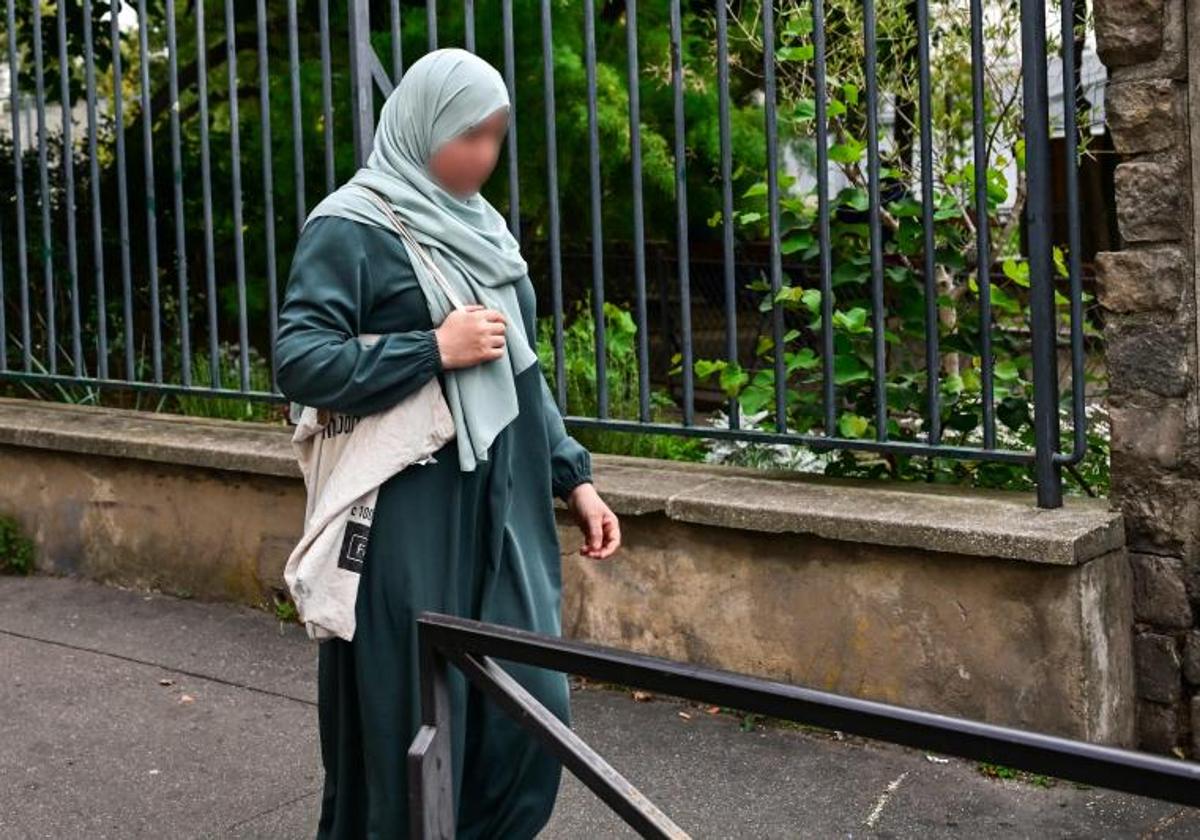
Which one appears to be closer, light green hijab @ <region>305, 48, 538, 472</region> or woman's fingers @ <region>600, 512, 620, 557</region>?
light green hijab @ <region>305, 48, 538, 472</region>

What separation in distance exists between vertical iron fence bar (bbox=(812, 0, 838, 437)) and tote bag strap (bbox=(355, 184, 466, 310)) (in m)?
1.82

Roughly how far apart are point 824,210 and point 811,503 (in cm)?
80

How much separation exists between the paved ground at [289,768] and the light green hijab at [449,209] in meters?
1.38

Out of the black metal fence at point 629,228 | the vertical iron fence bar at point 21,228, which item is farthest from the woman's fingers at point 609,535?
the vertical iron fence bar at point 21,228

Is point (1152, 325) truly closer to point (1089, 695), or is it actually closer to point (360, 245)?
point (1089, 695)

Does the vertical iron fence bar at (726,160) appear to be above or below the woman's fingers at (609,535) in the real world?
above

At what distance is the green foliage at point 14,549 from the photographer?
6.59m

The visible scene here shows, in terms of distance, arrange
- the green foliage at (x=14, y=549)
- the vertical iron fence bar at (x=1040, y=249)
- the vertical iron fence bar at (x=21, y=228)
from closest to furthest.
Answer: the vertical iron fence bar at (x=1040, y=249)
the green foliage at (x=14, y=549)
the vertical iron fence bar at (x=21, y=228)

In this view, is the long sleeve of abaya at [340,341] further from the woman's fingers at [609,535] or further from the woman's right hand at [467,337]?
the woman's fingers at [609,535]

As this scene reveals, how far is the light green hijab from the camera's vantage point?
299 cm

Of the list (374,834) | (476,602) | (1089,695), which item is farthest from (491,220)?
(1089,695)

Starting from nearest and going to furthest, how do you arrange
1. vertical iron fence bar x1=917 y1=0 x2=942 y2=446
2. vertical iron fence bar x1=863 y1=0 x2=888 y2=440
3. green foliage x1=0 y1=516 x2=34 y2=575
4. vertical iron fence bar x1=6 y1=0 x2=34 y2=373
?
vertical iron fence bar x1=917 y1=0 x2=942 y2=446 → vertical iron fence bar x1=863 y1=0 x2=888 y2=440 → green foliage x1=0 y1=516 x2=34 y2=575 → vertical iron fence bar x1=6 y1=0 x2=34 y2=373

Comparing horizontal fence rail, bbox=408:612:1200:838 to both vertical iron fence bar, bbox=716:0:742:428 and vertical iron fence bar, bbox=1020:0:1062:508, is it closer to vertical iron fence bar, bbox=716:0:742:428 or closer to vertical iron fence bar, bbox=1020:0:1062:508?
vertical iron fence bar, bbox=1020:0:1062:508

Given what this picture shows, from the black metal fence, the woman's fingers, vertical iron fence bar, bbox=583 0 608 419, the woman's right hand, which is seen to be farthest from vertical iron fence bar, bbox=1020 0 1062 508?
the woman's right hand
